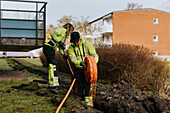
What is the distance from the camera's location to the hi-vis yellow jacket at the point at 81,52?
644 cm

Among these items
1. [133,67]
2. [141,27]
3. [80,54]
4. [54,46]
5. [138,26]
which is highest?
[138,26]

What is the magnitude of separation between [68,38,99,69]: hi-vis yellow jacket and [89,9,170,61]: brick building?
4008 centimetres

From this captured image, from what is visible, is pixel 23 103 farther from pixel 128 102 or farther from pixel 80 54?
pixel 128 102

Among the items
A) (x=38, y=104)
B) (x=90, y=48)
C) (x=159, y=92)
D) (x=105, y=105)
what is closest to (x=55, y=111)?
(x=38, y=104)

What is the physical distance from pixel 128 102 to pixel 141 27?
4352 cm

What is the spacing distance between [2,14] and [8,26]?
1.83 feet

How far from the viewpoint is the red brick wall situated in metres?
46.9

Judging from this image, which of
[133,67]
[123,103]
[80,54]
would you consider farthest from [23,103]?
[133,67]

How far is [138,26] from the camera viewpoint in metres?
47.2

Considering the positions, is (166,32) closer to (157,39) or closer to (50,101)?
(157,39)

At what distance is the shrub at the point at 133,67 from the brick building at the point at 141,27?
3596 centimetres

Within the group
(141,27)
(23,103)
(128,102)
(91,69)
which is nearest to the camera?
(128,102)

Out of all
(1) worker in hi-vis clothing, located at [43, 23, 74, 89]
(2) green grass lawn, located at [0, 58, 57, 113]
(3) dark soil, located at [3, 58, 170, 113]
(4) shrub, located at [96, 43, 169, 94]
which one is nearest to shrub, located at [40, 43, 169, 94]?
(4) shrub, located at [96, 43, 169, 94]

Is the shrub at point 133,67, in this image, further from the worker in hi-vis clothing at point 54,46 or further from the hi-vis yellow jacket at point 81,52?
the hi-vis yellow jacket at point 81,52
